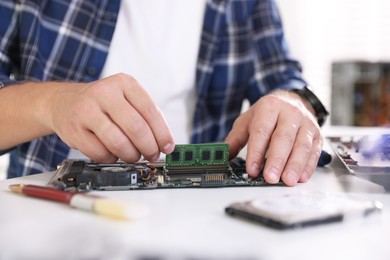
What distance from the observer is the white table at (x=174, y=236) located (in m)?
0.42

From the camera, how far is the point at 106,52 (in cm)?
114

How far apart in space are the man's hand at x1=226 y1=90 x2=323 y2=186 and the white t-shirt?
0.38m

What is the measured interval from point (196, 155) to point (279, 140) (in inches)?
4.5

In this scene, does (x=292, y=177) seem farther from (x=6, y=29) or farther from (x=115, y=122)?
(x=6, y=29)

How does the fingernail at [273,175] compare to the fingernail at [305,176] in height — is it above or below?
above

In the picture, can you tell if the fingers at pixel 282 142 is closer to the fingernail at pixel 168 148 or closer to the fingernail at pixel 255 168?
the fingernail at pixel 255 168

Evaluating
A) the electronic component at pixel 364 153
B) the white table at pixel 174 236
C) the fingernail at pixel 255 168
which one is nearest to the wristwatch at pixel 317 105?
the electronic component at pixel 364 153

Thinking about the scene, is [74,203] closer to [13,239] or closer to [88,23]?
[13,239]

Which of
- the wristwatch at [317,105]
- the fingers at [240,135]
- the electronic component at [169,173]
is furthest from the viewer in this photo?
the wristwatch at [317,105]

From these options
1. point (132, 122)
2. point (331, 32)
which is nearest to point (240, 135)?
point (132, 122)

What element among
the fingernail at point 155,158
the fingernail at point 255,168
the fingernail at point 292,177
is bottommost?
the fingernail at point 292,177

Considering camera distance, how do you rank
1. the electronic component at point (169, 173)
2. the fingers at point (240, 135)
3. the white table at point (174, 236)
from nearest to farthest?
the white table at point (174, 236) < the electronic component at point (169, 173) < the fingers at point (240, 135)

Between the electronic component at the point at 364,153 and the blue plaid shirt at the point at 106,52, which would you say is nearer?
the electronic component at the point at 364,153

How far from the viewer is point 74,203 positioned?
1.77 ft
